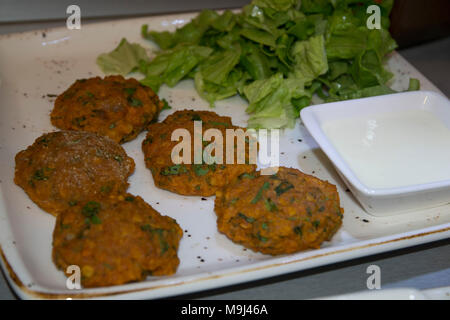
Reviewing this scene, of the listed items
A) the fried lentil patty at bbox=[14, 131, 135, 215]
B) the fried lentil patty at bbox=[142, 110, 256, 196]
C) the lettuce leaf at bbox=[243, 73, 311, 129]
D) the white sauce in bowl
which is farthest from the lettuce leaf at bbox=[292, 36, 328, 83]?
the fried lentil patty at bbox=[14, 131, 135, 215]

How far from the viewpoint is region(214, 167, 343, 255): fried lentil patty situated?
8.10ft

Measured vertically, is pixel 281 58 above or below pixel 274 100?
above

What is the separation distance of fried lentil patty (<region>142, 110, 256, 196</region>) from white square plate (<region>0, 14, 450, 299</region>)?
7 centimetres

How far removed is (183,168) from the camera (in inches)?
114

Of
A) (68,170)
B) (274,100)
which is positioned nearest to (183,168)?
(68,170)

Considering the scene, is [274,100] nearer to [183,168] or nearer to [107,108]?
[183,168]

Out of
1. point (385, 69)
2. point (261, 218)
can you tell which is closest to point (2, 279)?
point (261, 218)

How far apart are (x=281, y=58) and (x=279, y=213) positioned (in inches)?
64.2

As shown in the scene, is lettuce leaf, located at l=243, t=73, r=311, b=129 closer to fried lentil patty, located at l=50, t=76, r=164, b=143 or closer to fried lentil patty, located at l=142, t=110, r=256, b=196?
fried lentil patty, located at l=142, t=110, r=256, b=196

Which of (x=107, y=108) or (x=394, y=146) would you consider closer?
(x=394, y=146)

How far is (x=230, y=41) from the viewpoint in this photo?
154 inches

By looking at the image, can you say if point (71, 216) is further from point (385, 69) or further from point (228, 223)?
point (385, 69)

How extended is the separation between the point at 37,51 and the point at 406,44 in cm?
311
